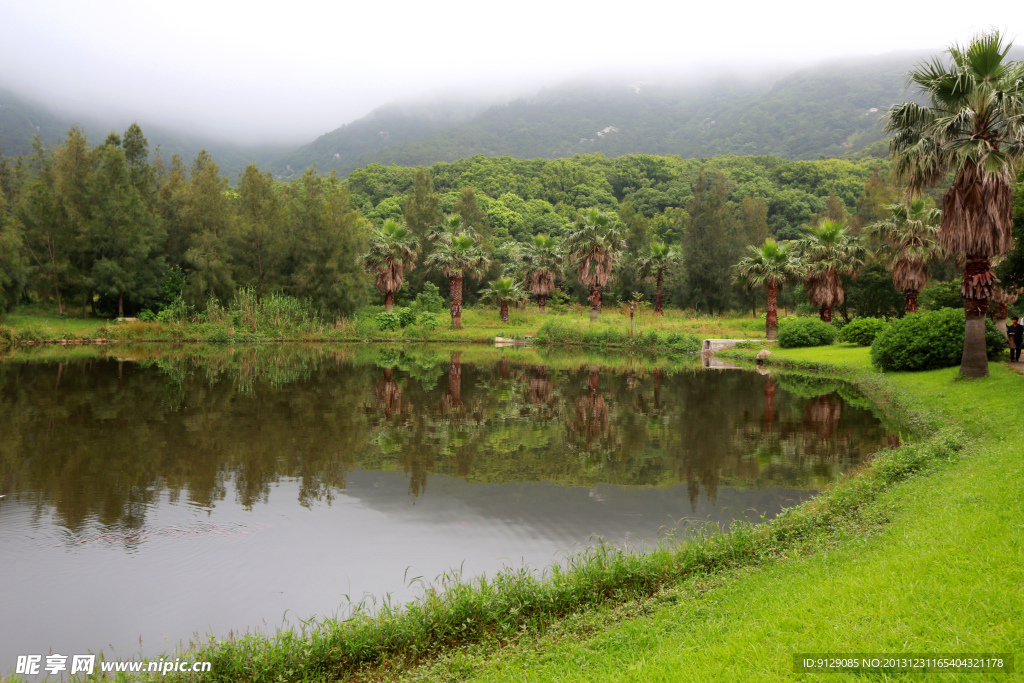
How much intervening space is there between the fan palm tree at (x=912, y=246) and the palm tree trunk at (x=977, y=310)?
17.5 metres

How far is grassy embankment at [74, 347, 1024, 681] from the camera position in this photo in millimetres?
4297

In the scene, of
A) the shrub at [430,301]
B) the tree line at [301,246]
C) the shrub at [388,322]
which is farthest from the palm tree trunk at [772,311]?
the shrub at [430,301]

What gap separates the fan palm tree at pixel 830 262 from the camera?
132ft

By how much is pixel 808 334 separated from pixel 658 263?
2331 cm

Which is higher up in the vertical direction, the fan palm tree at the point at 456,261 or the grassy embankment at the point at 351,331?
the fan palm tree at the point at 456,261

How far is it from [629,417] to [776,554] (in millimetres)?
10407

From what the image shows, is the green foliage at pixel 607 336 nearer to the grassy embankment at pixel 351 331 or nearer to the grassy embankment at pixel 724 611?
the grassy embankment at pixel 351 331

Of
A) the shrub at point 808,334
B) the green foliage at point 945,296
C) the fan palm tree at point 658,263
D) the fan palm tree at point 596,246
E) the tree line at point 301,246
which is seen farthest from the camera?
the fan palm tree at point 658,263

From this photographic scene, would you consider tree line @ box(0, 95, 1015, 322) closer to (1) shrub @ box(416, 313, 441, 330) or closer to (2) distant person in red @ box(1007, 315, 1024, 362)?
(1) shrub @ box(416, 313, 441, 330)

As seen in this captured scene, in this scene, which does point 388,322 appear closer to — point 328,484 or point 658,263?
A: point 658,263

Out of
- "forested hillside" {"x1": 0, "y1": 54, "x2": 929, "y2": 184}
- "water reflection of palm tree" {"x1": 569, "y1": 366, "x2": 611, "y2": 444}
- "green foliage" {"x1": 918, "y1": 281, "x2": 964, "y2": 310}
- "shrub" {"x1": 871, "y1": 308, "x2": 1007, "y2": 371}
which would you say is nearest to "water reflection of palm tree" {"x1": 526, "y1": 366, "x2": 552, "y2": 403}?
"water reflection of palm tree" {"x1": 569, "y1": 366, "x2": 611, "y2": 444}

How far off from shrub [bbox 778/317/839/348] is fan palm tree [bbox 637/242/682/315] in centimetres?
2130

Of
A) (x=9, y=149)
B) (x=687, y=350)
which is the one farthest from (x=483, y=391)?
(x=9, y=149)

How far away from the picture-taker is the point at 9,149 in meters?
135
